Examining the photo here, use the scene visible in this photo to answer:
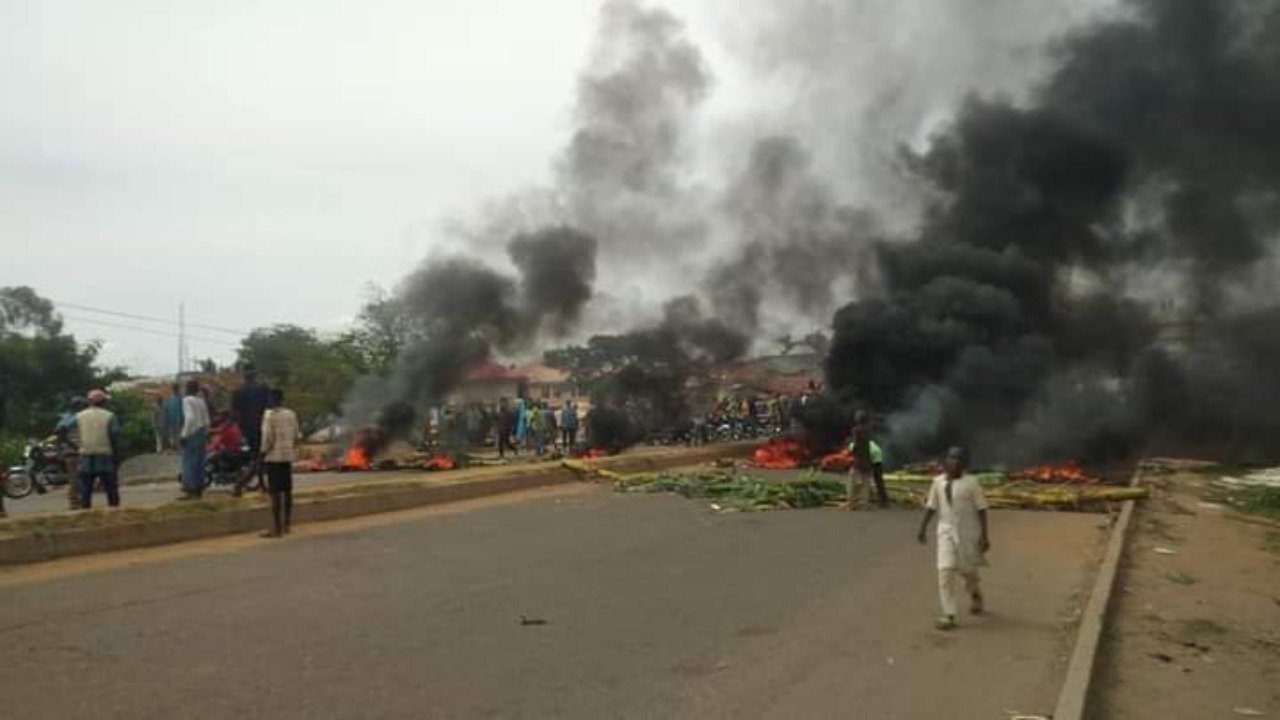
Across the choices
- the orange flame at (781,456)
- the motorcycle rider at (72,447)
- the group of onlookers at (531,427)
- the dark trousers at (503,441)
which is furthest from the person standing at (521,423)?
the motorcycle rider at (72,447)

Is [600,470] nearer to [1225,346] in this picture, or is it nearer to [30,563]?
[30,563]

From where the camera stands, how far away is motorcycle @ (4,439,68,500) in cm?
1688

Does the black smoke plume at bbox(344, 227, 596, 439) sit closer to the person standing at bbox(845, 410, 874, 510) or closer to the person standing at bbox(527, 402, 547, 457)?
the person standing at bbox(527, 402, 547, 457)

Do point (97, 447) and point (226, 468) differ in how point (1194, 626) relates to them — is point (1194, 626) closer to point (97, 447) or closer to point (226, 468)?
point (97, 447)

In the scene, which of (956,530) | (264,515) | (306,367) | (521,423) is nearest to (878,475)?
(956,530)

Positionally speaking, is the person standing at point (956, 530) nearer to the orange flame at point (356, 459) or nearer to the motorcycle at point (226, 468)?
the motorcycle at point (226, 468)

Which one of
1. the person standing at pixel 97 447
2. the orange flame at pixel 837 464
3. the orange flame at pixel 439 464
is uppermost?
the person standing at pixel 97 447

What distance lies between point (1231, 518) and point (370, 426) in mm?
17881

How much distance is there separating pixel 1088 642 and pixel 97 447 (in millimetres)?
9451

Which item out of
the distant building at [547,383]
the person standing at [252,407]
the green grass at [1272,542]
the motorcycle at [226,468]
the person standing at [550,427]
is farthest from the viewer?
the distant building at [547,383]

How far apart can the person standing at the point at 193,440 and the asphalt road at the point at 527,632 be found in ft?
6.75

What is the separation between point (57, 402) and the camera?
3928 centimetres

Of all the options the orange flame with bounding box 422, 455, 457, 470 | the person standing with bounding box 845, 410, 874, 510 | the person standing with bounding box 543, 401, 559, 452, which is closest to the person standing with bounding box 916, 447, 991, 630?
the person standing with bounding box 845, 410, 874, 510

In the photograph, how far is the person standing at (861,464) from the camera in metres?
15.7
